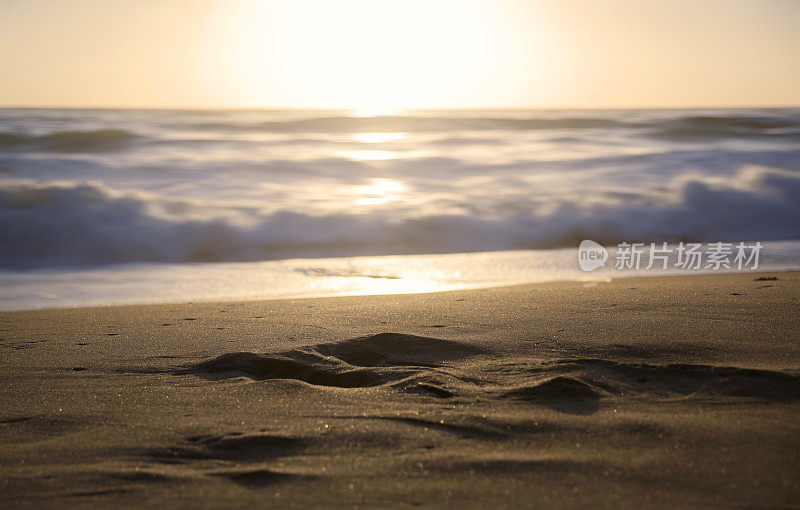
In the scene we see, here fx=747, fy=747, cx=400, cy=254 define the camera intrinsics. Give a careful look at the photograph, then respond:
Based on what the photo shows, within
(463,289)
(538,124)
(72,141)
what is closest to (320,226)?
(463,289)

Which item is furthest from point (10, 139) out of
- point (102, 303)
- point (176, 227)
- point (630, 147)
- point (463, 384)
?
point (463, 384)

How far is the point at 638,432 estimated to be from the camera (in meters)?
1.70

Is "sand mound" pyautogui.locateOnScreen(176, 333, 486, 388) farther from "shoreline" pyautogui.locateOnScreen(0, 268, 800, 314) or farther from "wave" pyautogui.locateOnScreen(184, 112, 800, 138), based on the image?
"wave" pyautogui.locateOnScreen(184, 112, 800, 138)

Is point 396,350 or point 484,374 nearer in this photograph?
point 484,374

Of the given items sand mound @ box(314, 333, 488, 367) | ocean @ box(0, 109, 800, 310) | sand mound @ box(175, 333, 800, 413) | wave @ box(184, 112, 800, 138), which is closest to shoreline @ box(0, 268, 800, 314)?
ocean @ box(0, 109, 800, 310)

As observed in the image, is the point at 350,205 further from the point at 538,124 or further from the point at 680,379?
the point at 538,124

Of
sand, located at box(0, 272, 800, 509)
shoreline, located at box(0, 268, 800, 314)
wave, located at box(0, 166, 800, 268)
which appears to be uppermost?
wave, located at box(0, 166, 800, 268)

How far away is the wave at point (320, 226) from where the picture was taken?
664 cm

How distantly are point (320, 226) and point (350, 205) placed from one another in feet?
4.10

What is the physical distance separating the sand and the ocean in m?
1.64

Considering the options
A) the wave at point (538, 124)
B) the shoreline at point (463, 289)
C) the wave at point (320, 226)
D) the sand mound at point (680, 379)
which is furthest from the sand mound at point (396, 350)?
the wave at point (538, 124)

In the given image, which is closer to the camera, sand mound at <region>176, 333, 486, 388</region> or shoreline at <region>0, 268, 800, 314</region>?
sand mound at <region>176, 333, 486, 388</region>

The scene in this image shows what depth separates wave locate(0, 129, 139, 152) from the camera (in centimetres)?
1225

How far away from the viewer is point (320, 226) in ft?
25.5
